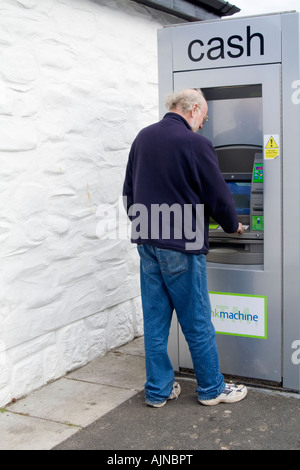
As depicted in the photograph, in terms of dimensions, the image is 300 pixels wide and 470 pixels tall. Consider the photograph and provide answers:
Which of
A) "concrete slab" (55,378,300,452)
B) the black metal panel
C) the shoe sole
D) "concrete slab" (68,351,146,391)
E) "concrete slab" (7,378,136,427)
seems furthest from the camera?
the black metal panel

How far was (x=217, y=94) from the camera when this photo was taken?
13.0ft

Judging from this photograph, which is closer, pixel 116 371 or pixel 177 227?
pixel 177 227

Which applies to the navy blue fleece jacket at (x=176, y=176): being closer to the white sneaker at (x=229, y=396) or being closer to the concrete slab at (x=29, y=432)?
the white sneaker at (x=229, y=396)

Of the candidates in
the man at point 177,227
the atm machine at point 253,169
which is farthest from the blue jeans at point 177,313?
the atm machine at point 253,169

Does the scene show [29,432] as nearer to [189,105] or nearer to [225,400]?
[225,400]

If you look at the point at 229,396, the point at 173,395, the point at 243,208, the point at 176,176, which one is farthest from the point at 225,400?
the point at 176,176

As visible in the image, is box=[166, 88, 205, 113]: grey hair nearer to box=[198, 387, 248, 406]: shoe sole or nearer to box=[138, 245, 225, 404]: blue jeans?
box=[138, 245, 225, 404]: blue jeans

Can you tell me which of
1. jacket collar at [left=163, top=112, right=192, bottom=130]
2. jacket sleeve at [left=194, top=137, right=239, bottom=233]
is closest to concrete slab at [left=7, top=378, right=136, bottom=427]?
jacket sleeve at [left=194, top=137, right=239, bottom=233]

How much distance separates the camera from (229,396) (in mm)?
3625

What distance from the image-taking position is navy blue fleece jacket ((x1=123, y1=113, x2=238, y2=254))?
3.34m

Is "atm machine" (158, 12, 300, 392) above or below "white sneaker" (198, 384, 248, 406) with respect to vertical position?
above

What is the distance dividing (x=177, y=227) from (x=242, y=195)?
715 millimetres

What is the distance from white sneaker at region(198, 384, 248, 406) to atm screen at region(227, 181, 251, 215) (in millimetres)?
1107
